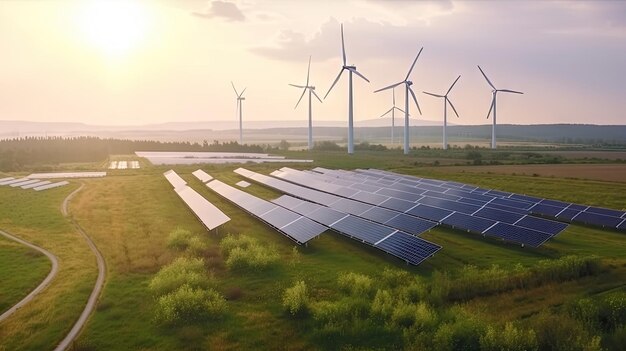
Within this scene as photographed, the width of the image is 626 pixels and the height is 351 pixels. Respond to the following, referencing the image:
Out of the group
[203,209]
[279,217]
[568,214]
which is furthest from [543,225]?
[203,209]

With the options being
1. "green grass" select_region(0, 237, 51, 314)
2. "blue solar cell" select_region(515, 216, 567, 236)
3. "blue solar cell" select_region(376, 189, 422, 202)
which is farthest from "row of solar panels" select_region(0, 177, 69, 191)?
"blue solar cell" select_region(515, 216, 567, 236)

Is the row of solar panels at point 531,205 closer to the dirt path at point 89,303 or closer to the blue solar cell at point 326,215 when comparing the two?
the blue solar cell at point 326,215

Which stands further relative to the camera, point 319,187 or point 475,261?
point 319,187

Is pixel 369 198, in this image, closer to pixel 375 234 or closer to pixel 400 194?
pixel 400 194

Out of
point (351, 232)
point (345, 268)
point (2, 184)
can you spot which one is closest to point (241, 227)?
point (351, 232)

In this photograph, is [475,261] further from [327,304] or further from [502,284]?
[327,304]

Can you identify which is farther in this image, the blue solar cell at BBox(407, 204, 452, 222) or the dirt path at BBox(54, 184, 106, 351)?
the blue solar cell at BBox(407, 204, 452, 222)

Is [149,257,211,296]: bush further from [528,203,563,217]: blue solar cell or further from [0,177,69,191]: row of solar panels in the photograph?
[0,177,69,191]: row of solar panels
